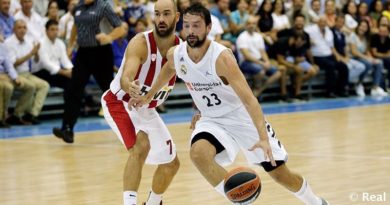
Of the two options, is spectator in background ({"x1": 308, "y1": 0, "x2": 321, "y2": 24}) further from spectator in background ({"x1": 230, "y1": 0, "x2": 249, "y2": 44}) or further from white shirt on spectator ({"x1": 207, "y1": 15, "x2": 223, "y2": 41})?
white shirt on spectator ({"x1": 207, "y1": 15, "x2": 223, "y2": 41})

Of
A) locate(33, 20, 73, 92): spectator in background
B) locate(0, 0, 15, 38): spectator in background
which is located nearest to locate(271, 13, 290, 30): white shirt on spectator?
locate(33, 20, 73, 92): spectator in background

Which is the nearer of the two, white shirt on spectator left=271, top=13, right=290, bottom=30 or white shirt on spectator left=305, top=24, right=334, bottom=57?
white shirt on spectator left=271, top=13, right=290, bottom=30

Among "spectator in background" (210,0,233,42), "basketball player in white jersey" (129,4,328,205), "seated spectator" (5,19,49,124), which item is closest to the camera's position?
"basketball player in white jersey" (129,4,328,205)

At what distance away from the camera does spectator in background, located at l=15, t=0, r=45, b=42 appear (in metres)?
14.1

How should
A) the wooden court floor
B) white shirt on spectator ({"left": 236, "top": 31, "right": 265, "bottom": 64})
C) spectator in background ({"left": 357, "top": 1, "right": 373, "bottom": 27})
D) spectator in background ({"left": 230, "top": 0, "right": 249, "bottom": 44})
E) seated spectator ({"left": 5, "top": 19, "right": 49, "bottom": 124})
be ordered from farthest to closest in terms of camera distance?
1. spectator in background ({"left": 357, "top": 1, "right": 373, "bottom": 27})
2. spectator in background ({"left": 230, "top": 0, "right": 249, "bottom": 44})
3. white shirt on spectator ({"left": 236, "top": 31, "right": 265, "bottom": 64})
4. seated spectator ({"left": 5, "top": 19, "right": 49, "bottom": 124})
5. the wooden court floor

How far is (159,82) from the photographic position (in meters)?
6.19

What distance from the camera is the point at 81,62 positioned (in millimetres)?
10758

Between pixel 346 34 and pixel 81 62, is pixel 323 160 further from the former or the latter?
pixel 346 34

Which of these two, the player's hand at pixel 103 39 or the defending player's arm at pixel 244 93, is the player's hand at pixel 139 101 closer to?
the defending player's arm at pixel 244 93

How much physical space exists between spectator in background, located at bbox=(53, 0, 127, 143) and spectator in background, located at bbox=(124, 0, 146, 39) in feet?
13.7

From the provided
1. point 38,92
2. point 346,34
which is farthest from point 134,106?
point 346,34

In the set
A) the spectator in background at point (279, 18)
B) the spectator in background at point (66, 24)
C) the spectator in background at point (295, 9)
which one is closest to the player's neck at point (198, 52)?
the spectator in background at point (66, 24)

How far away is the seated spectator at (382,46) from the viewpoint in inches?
763

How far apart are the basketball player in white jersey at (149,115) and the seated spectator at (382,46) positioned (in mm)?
13468
